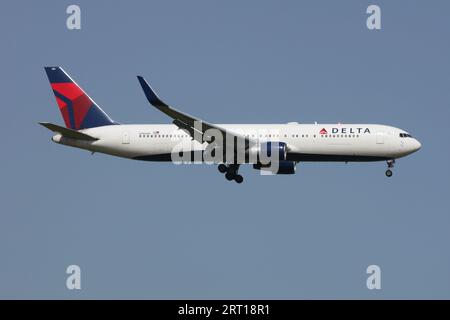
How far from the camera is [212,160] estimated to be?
67312 millimetres

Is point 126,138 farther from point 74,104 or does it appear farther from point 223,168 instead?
point 223,168

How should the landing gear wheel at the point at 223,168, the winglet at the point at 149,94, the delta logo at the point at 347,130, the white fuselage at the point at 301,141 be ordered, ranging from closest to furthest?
the winglet at the point at 149,94 < the white fuselage at the point at 301,141 < the delta logo at the point at 347,130 < the landing gear wheel at the point at 223,168

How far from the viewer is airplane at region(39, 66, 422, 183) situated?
65688mm

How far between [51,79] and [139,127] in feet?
27.3

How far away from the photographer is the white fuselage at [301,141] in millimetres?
66375

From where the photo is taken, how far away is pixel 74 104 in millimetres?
71812

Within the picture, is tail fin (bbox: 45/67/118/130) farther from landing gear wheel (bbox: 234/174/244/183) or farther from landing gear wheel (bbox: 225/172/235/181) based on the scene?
landing gear wheel (bbox: 234/174/244/183)

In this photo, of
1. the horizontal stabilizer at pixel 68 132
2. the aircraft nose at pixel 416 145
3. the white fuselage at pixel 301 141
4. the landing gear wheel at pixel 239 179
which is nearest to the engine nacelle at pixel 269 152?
the white fuselage at pixel 301 141

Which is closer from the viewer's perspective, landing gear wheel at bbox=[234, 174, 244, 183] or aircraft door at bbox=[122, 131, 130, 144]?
landing gear wheel at bbox=[234, 174, 244, 183]

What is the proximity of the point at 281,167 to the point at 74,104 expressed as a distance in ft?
50.4

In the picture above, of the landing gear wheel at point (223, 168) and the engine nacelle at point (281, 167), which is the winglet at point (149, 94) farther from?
the engine nacelle at point (281, 167)

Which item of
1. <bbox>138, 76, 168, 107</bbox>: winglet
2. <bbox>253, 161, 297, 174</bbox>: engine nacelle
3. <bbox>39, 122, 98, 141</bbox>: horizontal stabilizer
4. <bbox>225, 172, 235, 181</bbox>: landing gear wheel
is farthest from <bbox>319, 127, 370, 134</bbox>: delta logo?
<bbox>39, 122, 98, 141</bbox>: horizontal stabilizer

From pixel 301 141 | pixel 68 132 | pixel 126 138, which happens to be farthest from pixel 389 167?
pixel 68 132

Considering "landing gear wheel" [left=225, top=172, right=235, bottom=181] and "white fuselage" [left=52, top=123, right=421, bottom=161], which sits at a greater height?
"white fuselage" [left=52, top=123, right=421, bottom=161]
